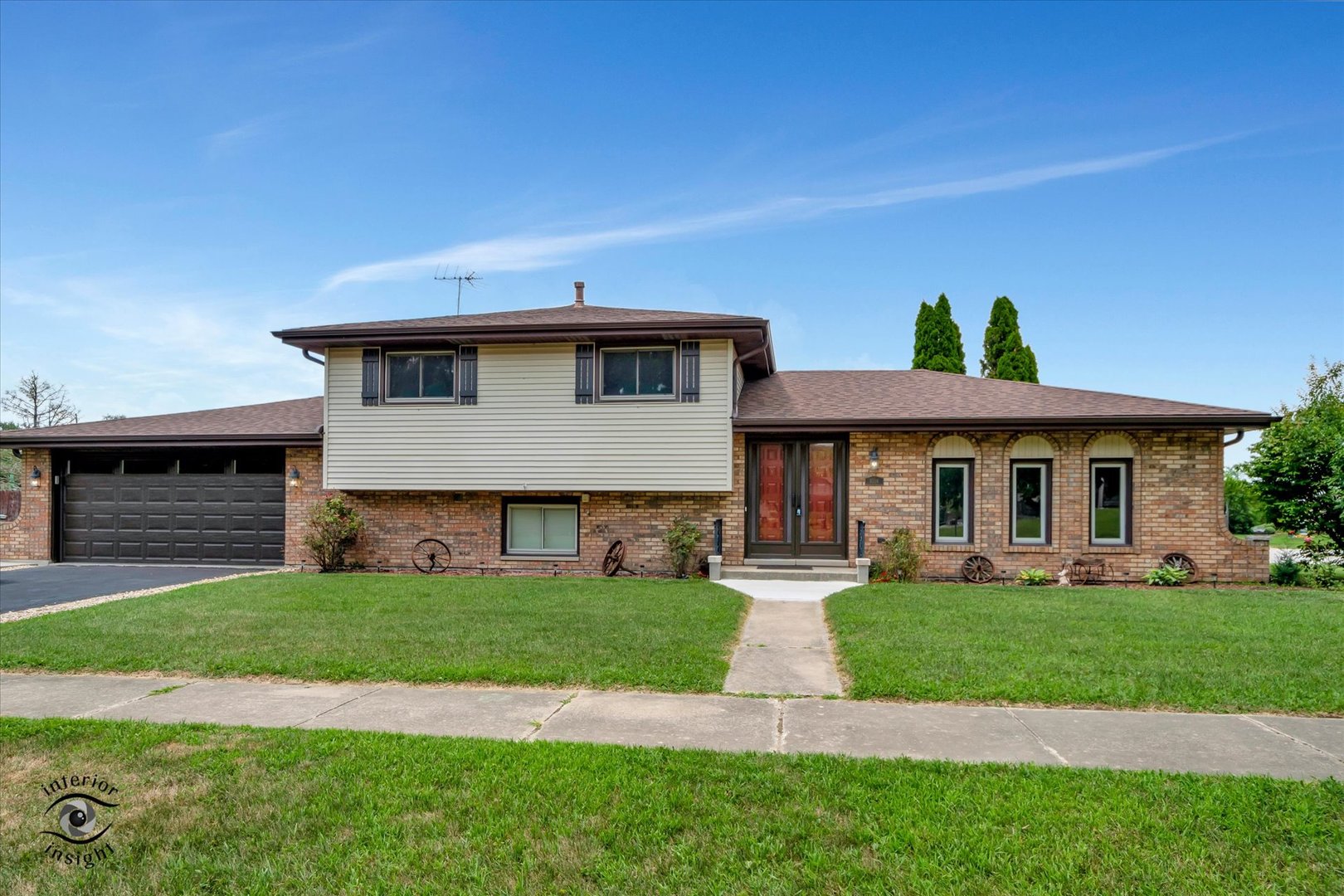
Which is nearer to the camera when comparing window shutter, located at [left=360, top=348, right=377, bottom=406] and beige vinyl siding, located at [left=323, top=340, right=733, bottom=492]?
beige vinyl siding, located at [left=323, top=340, right=733, bottom=492]

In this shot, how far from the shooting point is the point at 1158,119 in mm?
12898

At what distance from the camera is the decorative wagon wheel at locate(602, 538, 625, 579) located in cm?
1278

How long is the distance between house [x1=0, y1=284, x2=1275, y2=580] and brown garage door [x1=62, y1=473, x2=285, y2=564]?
0.04 meters

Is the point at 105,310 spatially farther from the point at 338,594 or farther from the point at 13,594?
the point at 338,594

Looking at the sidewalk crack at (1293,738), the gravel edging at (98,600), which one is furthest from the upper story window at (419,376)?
the sidewalk crack at (1293,738)

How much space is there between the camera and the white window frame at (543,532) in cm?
1333

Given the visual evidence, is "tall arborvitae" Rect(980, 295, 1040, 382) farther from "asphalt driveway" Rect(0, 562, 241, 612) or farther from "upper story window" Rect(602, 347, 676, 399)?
"asphalt driveway" Rect(0, 562, 241, 612)

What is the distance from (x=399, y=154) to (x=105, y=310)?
13248 mm

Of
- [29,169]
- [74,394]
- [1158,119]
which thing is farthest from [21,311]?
→ [1158,119]

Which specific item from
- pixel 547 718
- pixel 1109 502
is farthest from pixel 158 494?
pixel 1109 502

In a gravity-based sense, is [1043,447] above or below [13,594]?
above

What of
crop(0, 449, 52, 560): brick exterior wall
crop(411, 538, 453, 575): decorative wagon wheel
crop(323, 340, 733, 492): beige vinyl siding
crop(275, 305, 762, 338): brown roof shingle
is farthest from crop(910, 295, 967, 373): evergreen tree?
crop(0, 449, 52, 560): brick exterior wall

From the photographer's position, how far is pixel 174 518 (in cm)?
1437

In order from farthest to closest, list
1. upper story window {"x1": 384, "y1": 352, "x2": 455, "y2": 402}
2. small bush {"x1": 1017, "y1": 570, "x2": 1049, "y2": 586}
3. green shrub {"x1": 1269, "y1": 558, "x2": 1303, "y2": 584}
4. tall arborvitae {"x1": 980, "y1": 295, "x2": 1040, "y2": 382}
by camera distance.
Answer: tall arborvitae {"x1": 980, "y1": 295, "x2": 1040, "y2": 382}, upper story window {"x1": 384, "y1": 352, "x2": 455, "y2": 402}, green shrub {"x1": 1269, "y1": 558, "x2": 1303, "y2": 584}, small bush {"x1": 1017, "y1": 570, "x2": 1049, "y2": 586}
